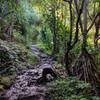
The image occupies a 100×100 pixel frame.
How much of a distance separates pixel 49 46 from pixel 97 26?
3997 millimetres

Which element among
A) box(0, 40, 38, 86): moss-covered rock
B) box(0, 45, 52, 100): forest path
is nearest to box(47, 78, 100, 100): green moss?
box(0, 45, 52, 100): forest path

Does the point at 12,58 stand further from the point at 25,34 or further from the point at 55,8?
the point at 25,34

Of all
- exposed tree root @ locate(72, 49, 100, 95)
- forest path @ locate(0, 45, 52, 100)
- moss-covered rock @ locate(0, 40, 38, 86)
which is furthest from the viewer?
moss-covered rock @ locate(0, 40, 38, 86)

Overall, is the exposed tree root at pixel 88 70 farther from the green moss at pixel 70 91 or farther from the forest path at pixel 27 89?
the forest path at pixel 27 89

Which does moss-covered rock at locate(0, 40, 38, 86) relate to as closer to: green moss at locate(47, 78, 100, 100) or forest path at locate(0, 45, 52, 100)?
forest path at locate(0, 45, 52, 100)

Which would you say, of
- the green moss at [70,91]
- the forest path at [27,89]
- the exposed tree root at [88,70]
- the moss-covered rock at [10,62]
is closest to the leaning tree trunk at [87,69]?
the exposed tree root at [88,70]

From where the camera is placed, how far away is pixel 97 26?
299 inches

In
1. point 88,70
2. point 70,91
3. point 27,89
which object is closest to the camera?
point 70,91

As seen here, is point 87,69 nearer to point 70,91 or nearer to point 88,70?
point 88,70

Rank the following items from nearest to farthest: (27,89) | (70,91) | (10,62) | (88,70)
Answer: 1. (70,91)
2. (27,89)
3. (88,70)
4. (10,62)

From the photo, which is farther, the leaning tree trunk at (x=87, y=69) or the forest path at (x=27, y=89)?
the leaning tree trunk at (x=87, y=69)

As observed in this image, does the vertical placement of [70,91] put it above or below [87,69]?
below

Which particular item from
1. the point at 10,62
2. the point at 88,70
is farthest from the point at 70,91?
the point at 10,62

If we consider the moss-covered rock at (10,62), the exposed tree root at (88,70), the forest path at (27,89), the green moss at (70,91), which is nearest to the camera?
the green moss at (70,91)
